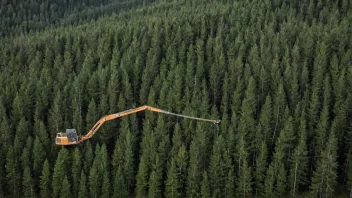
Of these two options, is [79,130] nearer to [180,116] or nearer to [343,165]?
[180,116]

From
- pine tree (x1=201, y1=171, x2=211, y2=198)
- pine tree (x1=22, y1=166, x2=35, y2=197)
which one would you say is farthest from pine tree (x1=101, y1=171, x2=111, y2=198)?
pine tree (x1=201, y1=171, x2=211, y2=198)

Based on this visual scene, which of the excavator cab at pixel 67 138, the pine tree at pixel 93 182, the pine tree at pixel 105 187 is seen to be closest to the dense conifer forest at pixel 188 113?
the pine tree at pixel 93 182

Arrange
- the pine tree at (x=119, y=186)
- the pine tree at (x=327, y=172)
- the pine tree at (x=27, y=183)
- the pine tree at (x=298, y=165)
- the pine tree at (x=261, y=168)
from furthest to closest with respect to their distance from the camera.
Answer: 1. the pine tree at (x=27, y=183)
2. the pine tree at (x=261, y=168)
3. the pine tree at (x=119, y=186)
4. the pine tree at (x=298, y=165)
5. the pine tree at (x=327, y=172)

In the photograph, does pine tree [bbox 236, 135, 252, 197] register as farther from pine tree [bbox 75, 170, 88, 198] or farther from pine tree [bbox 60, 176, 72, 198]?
pine tree [bbox 60, 176, 72, 198]

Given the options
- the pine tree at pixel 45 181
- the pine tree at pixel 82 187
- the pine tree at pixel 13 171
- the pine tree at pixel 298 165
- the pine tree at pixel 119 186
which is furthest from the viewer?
the pine tree at pixel 13 171

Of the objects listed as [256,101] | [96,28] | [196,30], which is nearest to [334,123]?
[256,101]

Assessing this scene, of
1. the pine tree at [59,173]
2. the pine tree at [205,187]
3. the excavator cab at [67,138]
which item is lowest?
the pine tree at [205,187]

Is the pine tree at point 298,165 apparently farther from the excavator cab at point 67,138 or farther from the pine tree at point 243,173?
the excavator cab at point 67,138

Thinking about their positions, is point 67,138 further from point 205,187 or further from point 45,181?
point 205,187
